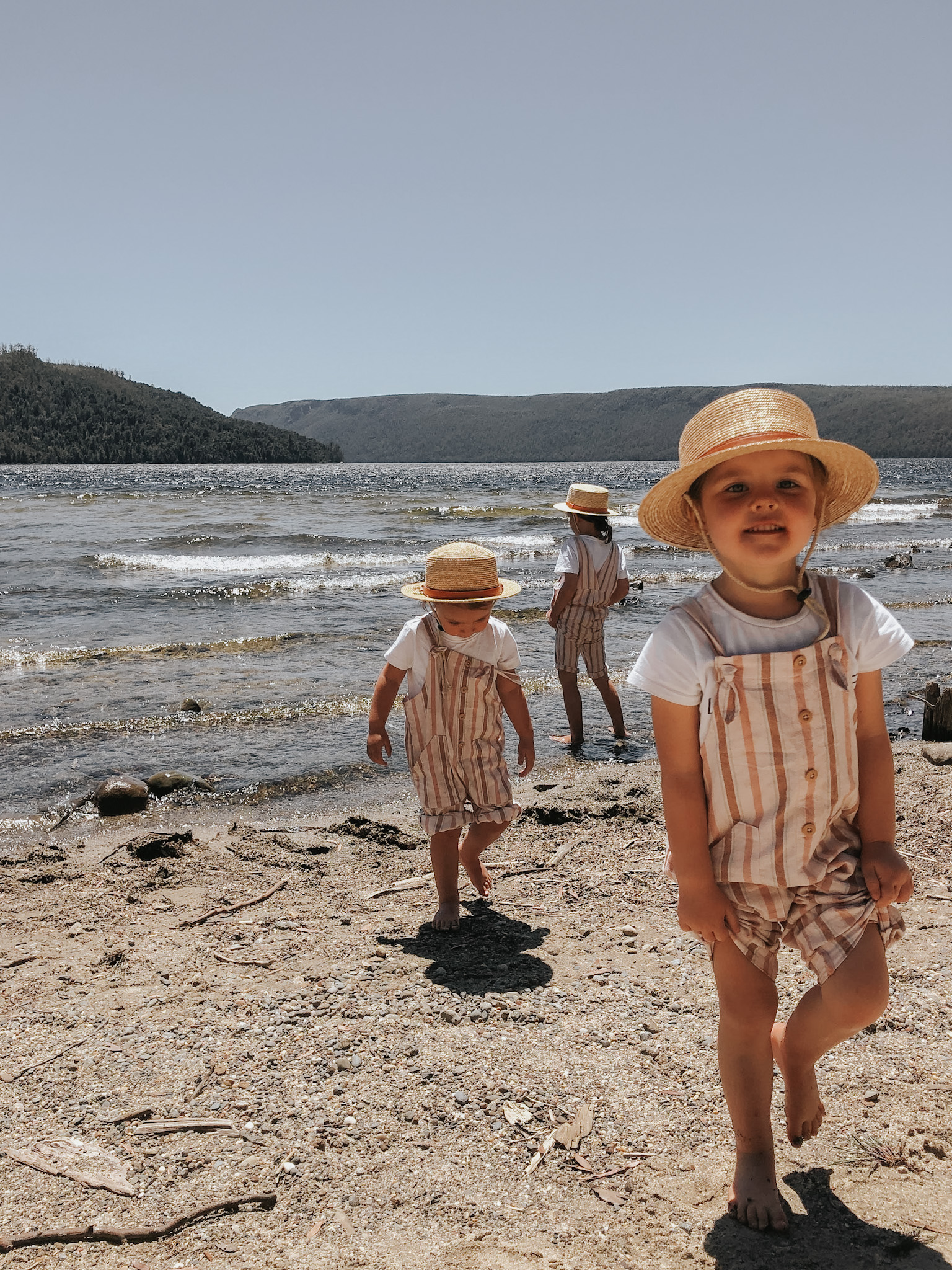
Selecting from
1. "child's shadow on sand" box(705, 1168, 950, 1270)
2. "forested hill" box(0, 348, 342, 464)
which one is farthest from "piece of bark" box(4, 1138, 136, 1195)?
"forested hill" box(0, 348, 342, 464)

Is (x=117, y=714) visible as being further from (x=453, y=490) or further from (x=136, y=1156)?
(x=453, y=490)

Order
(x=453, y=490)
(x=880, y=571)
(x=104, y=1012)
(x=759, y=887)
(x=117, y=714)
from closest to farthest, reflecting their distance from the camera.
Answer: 1. (x=759, y=887)
2. (x=104, y=1012)
3. (x=117, y=714)
4. (x=880, y=571)
5. (x=453, y=490)

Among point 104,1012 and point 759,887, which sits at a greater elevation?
point 759,887

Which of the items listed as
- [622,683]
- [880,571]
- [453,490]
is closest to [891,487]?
[453,490]

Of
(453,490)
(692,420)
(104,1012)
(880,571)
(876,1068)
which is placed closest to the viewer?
(692,420)

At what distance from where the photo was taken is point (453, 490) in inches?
2218

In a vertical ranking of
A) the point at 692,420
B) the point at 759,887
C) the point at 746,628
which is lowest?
the point at 759,887

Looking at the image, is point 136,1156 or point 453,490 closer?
point 136,1156

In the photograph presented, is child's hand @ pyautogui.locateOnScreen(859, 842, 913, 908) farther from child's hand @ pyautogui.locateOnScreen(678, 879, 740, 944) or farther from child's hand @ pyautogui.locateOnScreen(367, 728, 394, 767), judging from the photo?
child's hand @ pyautogui.locateOnScreen(367, 728, 394, 767)

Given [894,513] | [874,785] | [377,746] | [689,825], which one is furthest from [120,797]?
[894,513]

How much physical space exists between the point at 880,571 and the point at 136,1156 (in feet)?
61.7

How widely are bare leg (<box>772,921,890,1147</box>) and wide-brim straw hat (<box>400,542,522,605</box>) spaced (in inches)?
80.1

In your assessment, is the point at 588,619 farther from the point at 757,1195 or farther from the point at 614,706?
the point at 757,1195

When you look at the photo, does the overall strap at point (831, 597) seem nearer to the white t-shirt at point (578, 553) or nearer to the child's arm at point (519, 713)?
the child's arm at point (519, 713)
